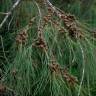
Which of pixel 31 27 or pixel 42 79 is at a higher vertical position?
pixel 31 27

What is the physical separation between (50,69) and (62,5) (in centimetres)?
82

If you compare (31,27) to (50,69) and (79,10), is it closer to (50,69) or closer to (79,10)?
(50,69)

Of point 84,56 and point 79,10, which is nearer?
point 84,56

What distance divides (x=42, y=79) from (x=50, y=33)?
0.52 feet

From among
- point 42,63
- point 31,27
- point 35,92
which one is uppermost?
point 31,27

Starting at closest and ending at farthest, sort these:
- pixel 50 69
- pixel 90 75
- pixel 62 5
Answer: pixel 50 69 < pixel 90 75 < pixel 62 5

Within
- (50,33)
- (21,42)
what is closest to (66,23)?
(50,33)

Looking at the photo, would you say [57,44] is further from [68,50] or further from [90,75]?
[90,75]

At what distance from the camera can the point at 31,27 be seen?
1.30 meters

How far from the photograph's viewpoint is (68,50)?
128cm

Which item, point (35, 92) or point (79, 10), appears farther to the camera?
point (79, 10)

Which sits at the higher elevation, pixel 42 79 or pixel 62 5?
pixel 62 5

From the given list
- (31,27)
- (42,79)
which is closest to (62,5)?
(31,27)

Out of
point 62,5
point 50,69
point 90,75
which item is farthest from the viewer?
point 62,5
